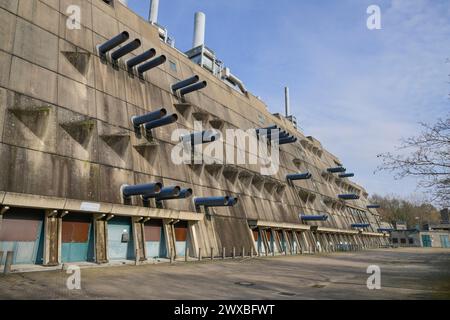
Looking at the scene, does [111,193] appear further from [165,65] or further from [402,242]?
[402,242]

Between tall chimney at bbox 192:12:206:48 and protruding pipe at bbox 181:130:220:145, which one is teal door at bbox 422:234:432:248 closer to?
tall chimney at bbox 192:12:206:48

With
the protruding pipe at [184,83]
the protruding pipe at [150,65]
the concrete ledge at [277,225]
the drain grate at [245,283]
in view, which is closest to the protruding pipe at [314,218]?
the concrete ledge at [277,225]

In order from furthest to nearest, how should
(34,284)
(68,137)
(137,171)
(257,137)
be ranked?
(257,137)
(137,171)
(68,137)
(34,284)

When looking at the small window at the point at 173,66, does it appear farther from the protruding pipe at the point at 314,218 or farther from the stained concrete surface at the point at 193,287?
the protruding pipe at the point at 314,218

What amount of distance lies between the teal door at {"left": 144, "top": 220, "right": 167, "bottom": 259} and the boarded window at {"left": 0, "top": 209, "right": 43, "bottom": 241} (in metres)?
6.31

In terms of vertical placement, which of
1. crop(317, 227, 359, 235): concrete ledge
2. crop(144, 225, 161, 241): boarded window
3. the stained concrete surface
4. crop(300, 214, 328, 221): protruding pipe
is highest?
crop(300, 214, 328, 221): protruding pipe

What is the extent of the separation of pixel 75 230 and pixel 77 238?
407mm

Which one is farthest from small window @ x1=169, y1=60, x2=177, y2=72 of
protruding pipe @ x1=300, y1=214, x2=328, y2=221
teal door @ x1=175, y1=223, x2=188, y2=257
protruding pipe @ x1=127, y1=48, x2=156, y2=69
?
protruding pipe @ x1=300, y1=214, x2=328, y2=221

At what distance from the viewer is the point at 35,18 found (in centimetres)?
1808

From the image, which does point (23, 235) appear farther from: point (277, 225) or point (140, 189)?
point (277, 225)

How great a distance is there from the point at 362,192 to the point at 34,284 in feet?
255

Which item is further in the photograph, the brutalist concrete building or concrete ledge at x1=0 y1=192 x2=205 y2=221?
the brutalist concrete building

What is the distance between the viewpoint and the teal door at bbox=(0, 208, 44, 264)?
13669 millimetres
